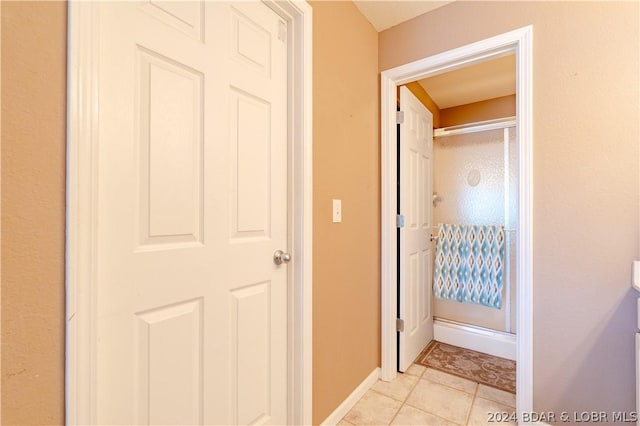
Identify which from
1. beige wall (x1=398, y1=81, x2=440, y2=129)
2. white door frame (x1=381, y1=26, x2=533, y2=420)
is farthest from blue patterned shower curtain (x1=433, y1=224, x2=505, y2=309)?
beige wall (x1=398, y1=81, x2=440, y2=129)

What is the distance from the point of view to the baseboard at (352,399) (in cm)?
148

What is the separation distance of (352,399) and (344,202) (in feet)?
3.63

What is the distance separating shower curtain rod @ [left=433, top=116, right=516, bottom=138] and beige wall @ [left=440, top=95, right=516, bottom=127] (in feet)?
1.80

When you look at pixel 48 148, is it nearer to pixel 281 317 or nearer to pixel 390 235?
pixel 281 317

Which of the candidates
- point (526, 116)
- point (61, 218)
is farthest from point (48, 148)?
point (526, 116)

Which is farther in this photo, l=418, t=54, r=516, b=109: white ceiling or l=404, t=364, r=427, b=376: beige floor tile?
l=418, t=54, r=516, b=109: white ceiling

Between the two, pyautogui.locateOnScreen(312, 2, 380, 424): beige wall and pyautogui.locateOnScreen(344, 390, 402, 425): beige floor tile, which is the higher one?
pyautogui.locateOnScreen(312, 2, 380, 424): beige wall

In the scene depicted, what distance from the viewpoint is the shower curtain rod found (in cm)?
227

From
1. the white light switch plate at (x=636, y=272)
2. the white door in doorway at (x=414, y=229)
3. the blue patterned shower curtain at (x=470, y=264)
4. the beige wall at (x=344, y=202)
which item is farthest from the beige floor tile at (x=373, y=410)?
the white light switch plate at (x=636, y=272)

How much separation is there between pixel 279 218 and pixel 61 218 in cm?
73

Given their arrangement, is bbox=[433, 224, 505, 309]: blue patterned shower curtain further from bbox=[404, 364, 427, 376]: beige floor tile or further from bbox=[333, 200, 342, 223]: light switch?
bbox=[333, 200, 342, 223]: light switch

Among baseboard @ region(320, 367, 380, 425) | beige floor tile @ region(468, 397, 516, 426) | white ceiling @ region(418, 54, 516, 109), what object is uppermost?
white ceiling @ region(418, 54, 516, 109)

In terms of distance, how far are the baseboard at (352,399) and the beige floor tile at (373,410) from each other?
0.02 meters

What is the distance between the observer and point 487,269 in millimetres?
2254
